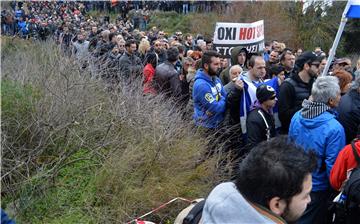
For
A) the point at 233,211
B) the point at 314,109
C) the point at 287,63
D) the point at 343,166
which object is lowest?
the point at 287,63

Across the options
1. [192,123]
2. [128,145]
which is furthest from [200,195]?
[192,123]

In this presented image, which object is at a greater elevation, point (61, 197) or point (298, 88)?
point (298, 88)

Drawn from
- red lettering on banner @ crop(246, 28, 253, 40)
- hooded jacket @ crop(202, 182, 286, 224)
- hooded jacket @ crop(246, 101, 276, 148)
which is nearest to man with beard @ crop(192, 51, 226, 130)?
hooded jacket @ crop(246, 101, 276, 148)

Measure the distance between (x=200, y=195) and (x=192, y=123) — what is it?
4.54ft

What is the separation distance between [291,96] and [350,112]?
0.99m

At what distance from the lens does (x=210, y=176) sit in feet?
16.5

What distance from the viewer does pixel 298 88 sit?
561cm

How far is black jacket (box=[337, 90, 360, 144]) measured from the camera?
4.68 m

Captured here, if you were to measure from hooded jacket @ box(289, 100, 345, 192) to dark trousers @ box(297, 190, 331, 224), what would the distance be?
0.06m

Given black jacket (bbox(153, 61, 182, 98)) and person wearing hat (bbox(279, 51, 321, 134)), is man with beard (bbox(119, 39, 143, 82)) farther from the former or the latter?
person wearing hat (bbox(279, 51, 321, 134))

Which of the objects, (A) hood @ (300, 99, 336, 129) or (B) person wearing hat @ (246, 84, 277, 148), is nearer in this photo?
(A) hood @ (300, 99, 336, 129)

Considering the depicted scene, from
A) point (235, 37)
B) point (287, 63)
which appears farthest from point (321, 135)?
point (235, 37)

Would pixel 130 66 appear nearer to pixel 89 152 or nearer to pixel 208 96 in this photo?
pixel 208 96

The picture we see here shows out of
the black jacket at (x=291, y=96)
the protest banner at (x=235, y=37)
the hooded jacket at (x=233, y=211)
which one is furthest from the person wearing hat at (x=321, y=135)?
the protest banner at (x=235, y=37)
